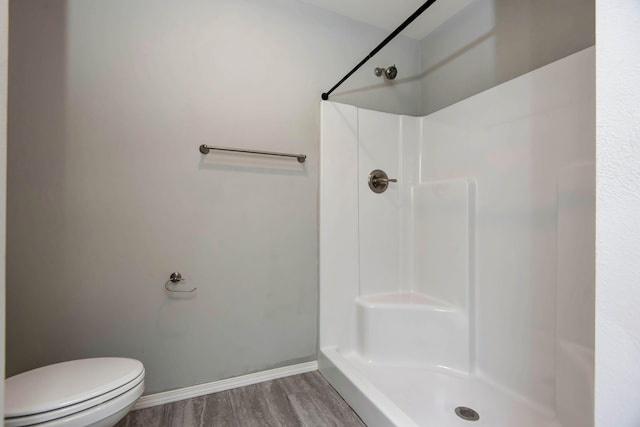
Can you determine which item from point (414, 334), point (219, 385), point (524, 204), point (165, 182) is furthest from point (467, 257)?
point (165, 182)

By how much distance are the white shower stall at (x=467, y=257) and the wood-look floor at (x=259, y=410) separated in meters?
0.11

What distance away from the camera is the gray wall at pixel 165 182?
1.27 m

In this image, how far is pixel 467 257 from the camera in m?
1.64

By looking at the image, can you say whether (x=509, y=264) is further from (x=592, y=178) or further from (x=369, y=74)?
(x=369, y=74)

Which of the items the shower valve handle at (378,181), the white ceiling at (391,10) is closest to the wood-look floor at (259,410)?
the shower valve handle at (378,181)

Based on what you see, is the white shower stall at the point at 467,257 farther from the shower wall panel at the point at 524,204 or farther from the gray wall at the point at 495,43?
the gray wall at the point at 495,43

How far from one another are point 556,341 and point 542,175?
74cm

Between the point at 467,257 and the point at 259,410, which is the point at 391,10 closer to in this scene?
the point at 467,257

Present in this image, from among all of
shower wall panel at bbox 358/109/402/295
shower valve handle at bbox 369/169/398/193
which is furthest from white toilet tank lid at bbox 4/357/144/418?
shower valve handle at bbox 369/169/398/193

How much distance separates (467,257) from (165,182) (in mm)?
1761

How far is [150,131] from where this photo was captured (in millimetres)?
1447

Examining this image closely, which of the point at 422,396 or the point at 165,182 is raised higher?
the point at 165,182

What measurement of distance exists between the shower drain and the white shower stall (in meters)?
0.02

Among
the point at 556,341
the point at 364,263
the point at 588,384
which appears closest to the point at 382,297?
the point at 364,263
